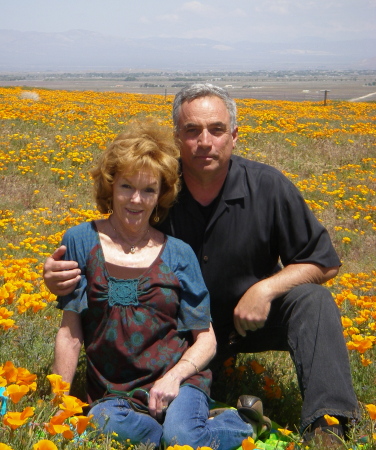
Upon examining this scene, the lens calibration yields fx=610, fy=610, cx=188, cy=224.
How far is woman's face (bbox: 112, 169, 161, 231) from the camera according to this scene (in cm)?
319

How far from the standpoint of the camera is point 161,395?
2.88 m

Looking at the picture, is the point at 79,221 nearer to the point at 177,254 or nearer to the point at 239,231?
Result: the point at 239,231

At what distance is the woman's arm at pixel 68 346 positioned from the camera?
10.0 feet

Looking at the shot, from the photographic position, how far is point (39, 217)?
7.02 metres

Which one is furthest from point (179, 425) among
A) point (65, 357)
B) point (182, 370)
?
point (65, 357)

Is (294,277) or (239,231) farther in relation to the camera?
(239,231)

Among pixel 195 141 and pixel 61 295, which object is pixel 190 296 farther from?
pixel 195 141

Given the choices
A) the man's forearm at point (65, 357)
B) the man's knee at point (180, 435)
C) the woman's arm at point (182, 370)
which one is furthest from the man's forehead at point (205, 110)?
the man's knee at point (180, 435)

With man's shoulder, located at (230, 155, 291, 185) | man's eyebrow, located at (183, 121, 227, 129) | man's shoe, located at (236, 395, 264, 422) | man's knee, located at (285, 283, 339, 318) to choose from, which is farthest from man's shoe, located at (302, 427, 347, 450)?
man's eyebrow, located at (183, 121, 227, 129)

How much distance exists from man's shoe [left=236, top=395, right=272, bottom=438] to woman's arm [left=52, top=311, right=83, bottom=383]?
34.3 inches

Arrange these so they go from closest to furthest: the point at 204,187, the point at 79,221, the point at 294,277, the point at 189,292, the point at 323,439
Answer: the point at 323,439 → the point at 189,292 → the point at 294,277 → the point at 204,187 → the point at 79,221

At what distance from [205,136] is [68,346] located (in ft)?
4.72

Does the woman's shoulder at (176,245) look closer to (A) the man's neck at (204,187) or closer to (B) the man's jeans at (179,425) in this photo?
(A) the man's neck at (204,187)

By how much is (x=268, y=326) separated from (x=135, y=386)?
Result: 0.98 metres
